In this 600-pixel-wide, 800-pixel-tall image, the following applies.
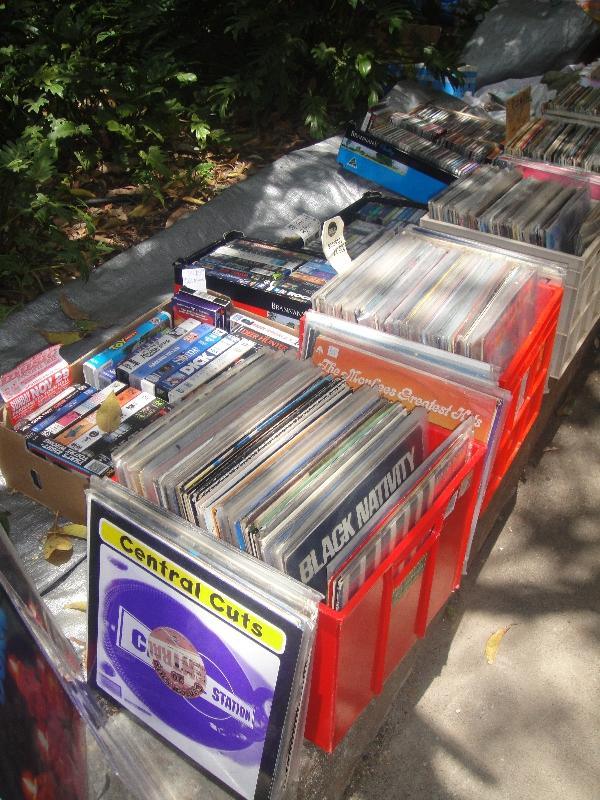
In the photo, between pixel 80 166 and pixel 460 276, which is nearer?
pixel 460 276

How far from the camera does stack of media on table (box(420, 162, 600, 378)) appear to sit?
2.71 meters

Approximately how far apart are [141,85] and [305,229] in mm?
1823

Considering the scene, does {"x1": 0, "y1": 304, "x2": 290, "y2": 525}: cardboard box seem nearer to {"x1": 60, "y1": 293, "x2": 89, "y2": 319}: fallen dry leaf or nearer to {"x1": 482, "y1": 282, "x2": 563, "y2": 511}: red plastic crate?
{"x1": 60, "y1": 293, "x2": 89, "y2": 319}: fallen dry leaf

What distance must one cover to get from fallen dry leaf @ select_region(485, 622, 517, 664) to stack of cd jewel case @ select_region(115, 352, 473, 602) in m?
0.90

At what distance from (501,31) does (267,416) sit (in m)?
4.76

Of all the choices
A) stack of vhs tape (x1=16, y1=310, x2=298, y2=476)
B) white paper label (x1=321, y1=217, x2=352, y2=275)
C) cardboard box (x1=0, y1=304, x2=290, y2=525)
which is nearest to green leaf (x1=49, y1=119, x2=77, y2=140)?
stack of vhs tape (x1=16, y1=310, x2=298, y2=476)

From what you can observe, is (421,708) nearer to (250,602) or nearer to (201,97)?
(250,602)

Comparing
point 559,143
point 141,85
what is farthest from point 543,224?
point 141,85

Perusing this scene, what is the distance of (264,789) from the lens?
1.68m

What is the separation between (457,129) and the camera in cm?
454

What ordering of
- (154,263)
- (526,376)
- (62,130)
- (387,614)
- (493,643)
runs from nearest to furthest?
1. (387,614)
2. (526,376)
3. (493,643)
4. (154,263)
5. (62,130)

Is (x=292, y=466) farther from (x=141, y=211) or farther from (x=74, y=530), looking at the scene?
(x=141, y=211)

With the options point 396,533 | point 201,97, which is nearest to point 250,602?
point 396,533

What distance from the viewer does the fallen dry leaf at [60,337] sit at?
3.53 metres
